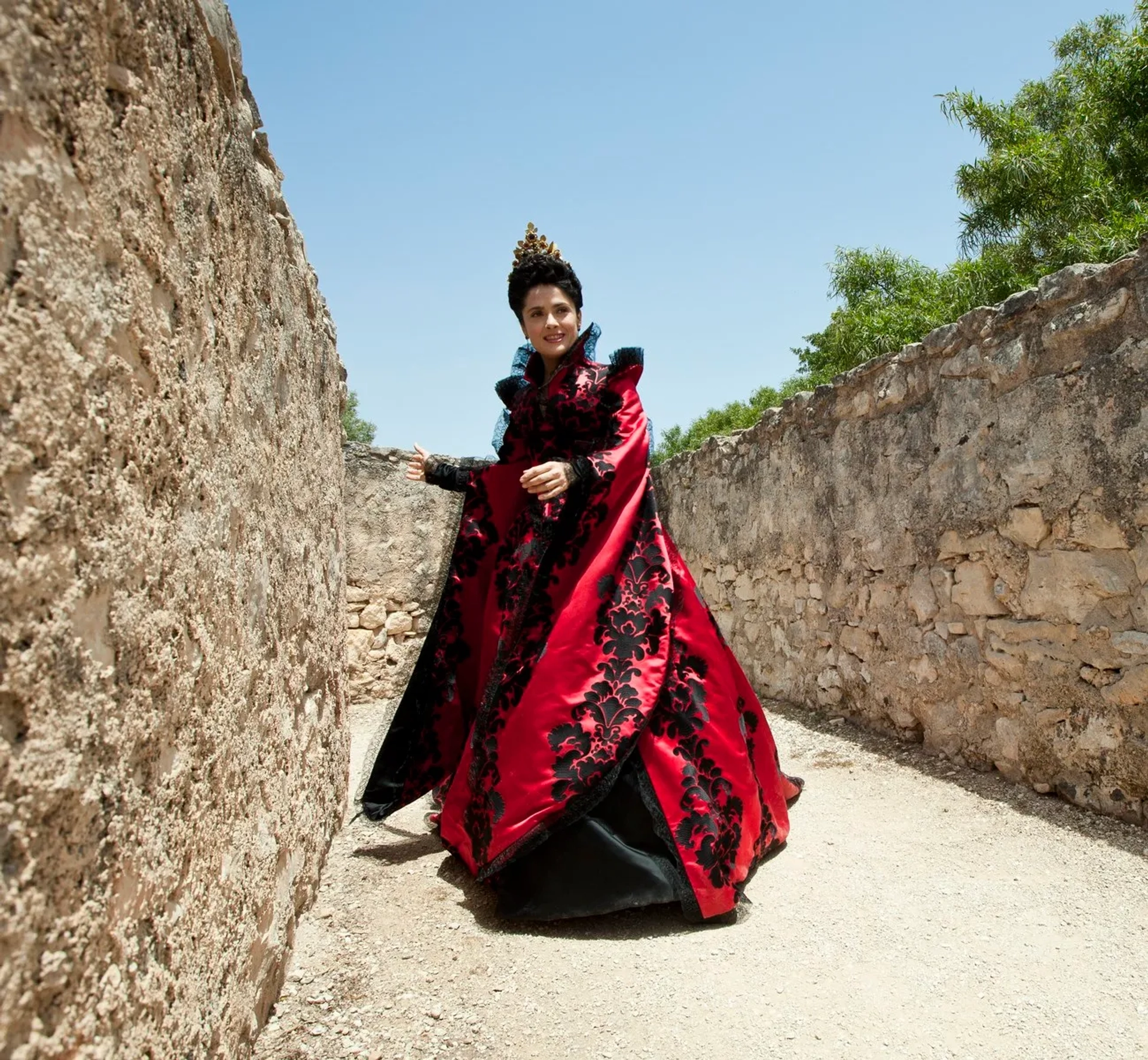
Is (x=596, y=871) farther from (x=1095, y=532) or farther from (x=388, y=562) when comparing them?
(x=388, y=562)

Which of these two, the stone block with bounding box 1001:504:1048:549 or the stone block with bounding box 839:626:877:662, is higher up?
the stone block with bounding box 1001:504:1048:549

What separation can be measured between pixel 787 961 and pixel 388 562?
3.82 m

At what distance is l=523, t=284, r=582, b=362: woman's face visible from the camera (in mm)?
2408

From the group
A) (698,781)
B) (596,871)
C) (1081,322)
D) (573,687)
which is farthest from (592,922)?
(1081,322)

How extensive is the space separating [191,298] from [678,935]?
63.3 inches

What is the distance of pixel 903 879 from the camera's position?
2135 millimetres

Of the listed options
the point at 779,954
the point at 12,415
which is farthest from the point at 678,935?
the point at 12,415

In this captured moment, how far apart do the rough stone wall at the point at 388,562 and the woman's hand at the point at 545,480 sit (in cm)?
302

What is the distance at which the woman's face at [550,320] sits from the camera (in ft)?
7.90

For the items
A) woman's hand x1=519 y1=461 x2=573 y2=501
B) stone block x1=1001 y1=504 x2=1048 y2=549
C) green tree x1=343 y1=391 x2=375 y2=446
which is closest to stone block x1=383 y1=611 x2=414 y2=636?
woman's hand x1=519 y1=461 x2=573 y2=501

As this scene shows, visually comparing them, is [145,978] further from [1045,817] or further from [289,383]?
[1045,817]

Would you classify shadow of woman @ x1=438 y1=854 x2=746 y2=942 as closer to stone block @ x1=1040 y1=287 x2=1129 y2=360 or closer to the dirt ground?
the dirt ground

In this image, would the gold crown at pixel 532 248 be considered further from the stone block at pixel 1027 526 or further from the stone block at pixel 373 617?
the stone block at pixel 373 617

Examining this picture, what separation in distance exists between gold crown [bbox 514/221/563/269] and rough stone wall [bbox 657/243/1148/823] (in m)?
1.51
